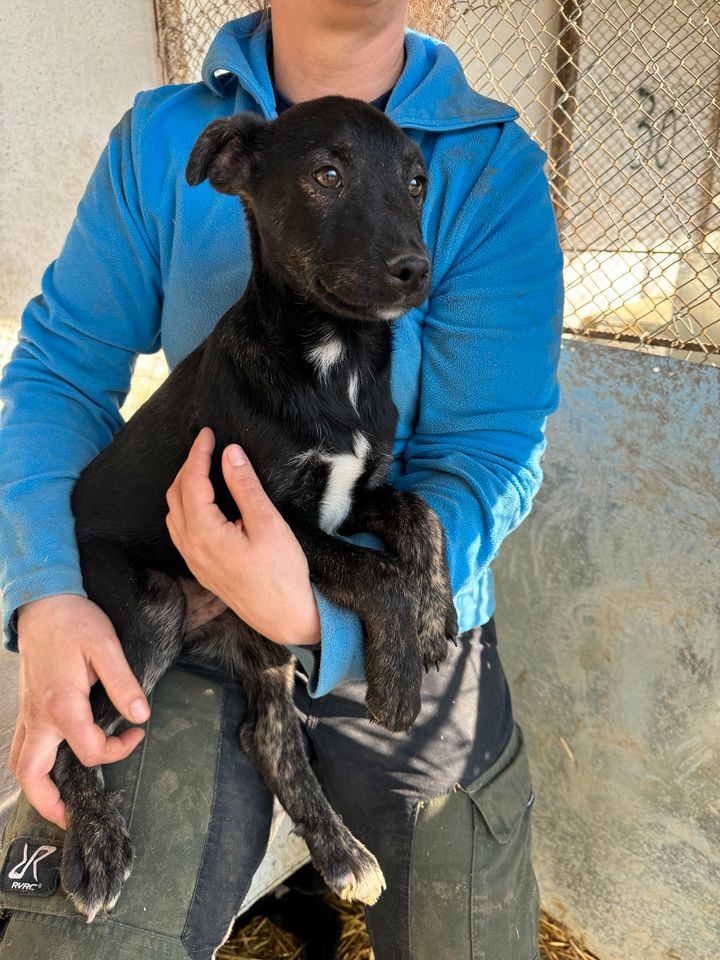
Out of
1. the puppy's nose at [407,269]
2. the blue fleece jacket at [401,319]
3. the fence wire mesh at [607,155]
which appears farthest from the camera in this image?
the fence wire mesh at [607,155]

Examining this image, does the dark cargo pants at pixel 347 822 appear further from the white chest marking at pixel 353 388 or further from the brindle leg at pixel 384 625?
the white chest marking at pixel 353 388

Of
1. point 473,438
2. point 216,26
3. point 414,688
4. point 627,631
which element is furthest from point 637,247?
point 414,688

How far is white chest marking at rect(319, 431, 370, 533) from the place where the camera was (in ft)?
6.39

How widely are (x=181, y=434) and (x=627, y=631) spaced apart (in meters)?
1.53

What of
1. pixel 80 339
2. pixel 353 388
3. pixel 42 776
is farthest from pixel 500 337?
pixel 42 776

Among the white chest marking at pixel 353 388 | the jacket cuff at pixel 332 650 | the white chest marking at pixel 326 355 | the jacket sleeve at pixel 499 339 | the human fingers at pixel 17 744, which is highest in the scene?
the jacket sleeve at pixel 499 339

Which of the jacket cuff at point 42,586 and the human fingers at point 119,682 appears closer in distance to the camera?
the human fingers at point 119,682

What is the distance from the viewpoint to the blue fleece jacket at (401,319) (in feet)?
6.57

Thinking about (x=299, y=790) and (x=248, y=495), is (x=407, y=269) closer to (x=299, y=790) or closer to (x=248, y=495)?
(x=248, y=495)

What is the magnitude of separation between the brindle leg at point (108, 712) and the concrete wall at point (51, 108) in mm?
2006

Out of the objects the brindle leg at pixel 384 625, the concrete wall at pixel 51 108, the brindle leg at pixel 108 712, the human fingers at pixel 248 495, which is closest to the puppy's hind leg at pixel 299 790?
the brindle leg at pixel 108 712

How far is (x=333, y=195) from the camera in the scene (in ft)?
6.04

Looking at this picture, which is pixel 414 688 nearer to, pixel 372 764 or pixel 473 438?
pixel 372 764

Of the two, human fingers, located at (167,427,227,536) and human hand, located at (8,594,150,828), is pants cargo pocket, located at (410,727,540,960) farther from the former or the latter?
human fingers, located at (167,427,227,536)
